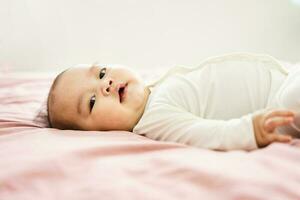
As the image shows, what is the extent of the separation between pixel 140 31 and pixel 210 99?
127cm

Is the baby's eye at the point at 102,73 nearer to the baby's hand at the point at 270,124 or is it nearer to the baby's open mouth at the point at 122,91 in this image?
the baby's open mouth at the point at 122,91

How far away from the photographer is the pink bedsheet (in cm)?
67

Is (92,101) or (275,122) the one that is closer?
(275,122)

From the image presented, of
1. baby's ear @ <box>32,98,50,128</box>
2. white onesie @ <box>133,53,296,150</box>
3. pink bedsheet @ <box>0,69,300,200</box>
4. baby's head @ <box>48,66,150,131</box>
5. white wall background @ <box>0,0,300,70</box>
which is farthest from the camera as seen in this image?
white wall background @ <box>0,0,300,70</box>

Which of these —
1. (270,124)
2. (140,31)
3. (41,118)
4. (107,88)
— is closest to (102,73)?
(107,88)

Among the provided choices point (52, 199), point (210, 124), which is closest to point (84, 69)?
point (210, 124)

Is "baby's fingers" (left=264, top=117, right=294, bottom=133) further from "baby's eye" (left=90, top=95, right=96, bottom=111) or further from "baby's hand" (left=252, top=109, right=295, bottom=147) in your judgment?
"baby's eye" (left=90, top=95, right=96, bottom=111)

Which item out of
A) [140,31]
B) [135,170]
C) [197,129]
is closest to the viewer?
[135,170]

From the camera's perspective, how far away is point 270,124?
837mm

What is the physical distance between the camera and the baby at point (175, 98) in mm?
974

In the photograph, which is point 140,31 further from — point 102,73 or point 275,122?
point 275,122

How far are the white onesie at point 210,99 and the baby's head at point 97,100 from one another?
44 millimetres

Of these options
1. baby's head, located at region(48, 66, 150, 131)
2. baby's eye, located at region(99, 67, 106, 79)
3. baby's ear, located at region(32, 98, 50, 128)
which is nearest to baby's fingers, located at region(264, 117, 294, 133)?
baby's head, located at region(48, 66, 150, 131)

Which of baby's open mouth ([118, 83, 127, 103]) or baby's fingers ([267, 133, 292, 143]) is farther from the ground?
baby's fingers ([267, 133, 292, 143])
